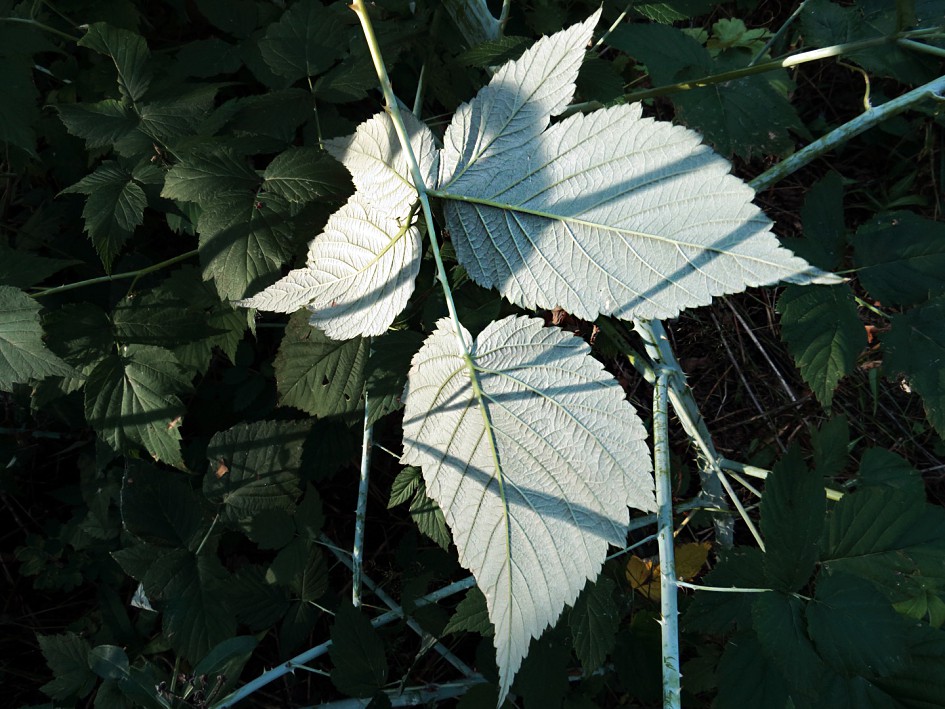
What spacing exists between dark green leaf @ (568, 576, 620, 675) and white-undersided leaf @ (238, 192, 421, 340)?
2.51ft

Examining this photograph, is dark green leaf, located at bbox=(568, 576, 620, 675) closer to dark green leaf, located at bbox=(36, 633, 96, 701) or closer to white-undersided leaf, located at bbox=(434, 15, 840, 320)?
white-undersided leaf, located at bbox=(434, 15, 840, 320)

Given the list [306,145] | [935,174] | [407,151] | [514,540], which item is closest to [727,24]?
[935,174]

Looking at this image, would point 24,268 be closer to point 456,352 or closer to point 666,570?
point 456,352

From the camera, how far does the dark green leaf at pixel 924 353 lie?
1.47m

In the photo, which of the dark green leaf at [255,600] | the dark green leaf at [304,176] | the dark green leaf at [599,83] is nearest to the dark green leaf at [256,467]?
the dark green leaf at [255,600]

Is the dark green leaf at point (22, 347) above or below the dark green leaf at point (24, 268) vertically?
below

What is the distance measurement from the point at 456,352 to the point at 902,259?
1.19 m

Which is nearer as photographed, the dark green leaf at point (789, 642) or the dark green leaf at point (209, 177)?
the dark green leaf at point (789, 642)

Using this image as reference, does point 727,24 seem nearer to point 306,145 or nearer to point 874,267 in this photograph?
point 874,267

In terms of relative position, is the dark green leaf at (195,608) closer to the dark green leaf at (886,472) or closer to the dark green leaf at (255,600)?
the dark green leaf at (255,600)

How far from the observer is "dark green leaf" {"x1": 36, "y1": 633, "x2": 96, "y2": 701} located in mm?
1559

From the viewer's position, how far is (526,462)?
853mm

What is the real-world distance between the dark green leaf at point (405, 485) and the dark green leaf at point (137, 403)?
48 centimetres

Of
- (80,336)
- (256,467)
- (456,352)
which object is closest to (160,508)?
(256,467)
